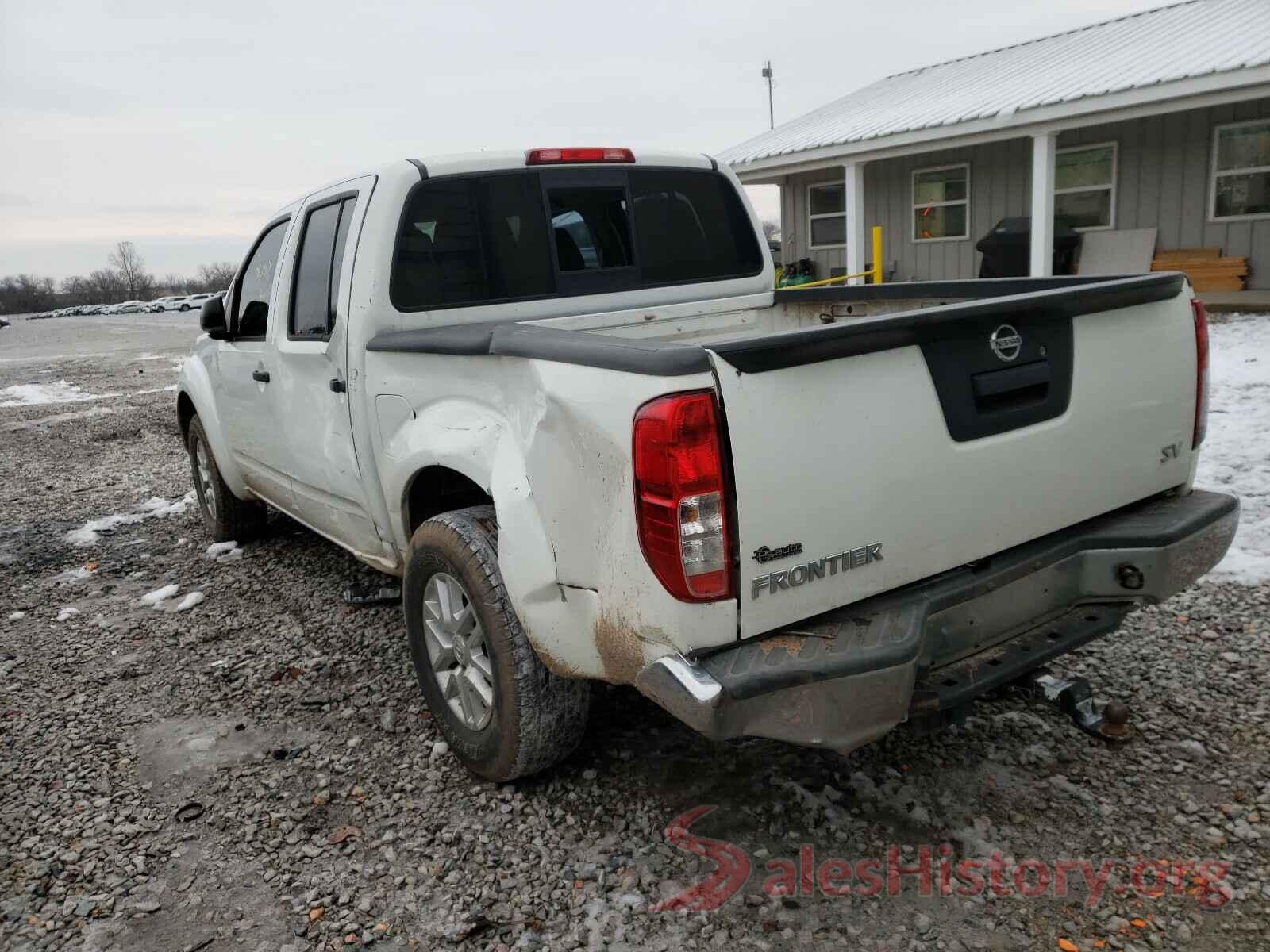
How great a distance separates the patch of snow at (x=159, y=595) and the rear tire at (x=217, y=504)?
2.18 feet

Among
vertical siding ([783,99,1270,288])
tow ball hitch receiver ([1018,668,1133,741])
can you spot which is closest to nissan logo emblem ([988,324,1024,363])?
tow ball hitch receiver ([1018,668,1133,741])

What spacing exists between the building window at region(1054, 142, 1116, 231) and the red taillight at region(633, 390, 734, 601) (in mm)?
14414

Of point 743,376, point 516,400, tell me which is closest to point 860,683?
point 743,376

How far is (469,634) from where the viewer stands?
10.2ft

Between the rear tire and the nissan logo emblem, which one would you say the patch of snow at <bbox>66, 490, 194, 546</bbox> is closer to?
the rear tire

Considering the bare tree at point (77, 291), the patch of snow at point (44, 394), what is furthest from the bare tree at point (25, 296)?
the patch of snow at point (44, 394)

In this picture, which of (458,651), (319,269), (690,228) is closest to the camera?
(458,651)

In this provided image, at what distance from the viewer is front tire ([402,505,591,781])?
2.85 meters

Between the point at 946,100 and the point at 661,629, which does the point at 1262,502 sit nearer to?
the point at 661,629

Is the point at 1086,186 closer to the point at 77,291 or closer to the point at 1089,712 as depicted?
the point at 1089,712

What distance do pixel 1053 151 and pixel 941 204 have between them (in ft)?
A: 10.9

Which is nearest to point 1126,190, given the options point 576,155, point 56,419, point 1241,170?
point 1241,170

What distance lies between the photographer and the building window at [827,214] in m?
17.9

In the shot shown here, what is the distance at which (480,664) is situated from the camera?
3.10 metres
